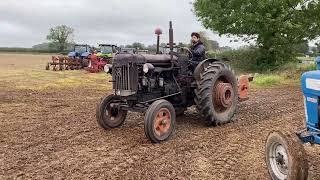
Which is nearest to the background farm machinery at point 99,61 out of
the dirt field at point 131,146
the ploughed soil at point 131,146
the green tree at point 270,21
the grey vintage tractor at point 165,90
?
the green tree at point 270,21

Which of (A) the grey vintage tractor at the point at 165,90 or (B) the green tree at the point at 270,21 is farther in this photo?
(B) the green tree at the point at 270,21

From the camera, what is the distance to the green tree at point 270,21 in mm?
23297

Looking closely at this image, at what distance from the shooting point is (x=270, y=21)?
2325 cm

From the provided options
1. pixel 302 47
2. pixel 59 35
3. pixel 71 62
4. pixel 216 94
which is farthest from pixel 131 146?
pixel 59 35

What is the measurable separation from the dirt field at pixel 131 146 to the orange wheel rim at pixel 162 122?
24 cm

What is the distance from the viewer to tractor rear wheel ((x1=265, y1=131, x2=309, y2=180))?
181 inches

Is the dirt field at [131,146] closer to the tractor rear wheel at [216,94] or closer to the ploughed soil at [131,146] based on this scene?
the ploughed soil at [131,146]

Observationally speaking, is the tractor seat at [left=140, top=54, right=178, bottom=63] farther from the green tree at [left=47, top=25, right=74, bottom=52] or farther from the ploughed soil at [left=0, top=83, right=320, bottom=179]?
the green tree at [left=47, top=25, right=74, bottom=52]

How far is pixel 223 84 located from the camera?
897cm

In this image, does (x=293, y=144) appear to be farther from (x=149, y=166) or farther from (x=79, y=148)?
(x=79, y=148)

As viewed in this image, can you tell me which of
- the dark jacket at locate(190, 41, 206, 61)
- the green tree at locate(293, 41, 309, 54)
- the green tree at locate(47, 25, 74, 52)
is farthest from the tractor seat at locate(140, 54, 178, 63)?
the green tree at locate(47, 25, 74, 52)

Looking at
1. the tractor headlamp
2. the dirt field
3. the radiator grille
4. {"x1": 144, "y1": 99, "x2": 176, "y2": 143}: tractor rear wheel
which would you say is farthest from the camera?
the radiator grille

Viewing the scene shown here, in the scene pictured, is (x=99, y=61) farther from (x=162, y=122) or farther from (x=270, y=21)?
(x=162, y=122)

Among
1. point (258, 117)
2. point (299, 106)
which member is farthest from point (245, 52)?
point (258, 117)
